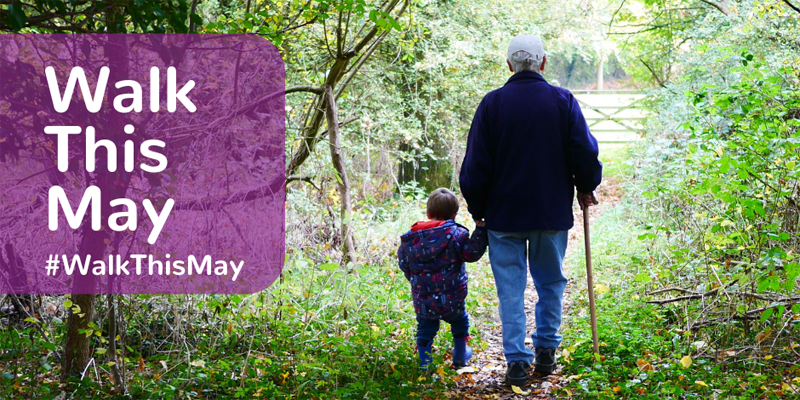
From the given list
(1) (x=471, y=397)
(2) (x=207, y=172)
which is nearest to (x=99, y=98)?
(2) (x=207, y=172)

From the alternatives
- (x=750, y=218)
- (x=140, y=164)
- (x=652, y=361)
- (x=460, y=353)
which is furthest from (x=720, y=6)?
(x=140, y=164)

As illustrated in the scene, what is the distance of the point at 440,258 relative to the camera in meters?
3.92

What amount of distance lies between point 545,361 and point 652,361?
2.02ft

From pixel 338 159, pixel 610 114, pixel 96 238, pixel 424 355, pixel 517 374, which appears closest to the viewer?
pixel 96 238

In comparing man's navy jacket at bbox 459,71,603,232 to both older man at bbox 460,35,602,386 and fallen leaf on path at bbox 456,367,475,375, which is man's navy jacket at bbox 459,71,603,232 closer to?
older man at bbox 460,35,602,386

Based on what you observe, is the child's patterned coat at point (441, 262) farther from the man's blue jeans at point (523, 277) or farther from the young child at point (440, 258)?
the man's blue jeans at point (523, 277)

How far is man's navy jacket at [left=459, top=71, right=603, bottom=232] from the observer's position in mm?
3695

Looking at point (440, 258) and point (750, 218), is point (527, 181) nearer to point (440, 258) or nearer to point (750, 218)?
point (440, 258)

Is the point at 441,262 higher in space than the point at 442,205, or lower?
lower

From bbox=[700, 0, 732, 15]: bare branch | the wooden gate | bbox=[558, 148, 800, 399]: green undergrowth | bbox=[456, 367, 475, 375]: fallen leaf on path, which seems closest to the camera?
bbox=[558, 148, 800, 399]: green undergrowth

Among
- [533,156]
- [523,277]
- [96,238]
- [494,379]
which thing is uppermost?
[533,156]

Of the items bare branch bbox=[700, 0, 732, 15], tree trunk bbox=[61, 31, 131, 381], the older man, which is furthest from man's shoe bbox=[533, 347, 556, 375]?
bare branch bbox=[700, 0, 732, 15]

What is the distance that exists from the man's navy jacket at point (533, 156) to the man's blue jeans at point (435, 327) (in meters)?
0.66

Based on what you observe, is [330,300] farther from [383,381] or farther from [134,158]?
[134,158]
